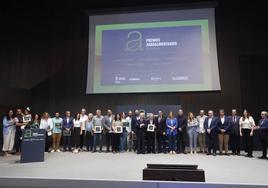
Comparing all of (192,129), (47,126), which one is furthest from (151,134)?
Result: (47,126)

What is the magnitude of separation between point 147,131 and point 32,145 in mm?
3305

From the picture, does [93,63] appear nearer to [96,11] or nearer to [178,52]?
[96,11]

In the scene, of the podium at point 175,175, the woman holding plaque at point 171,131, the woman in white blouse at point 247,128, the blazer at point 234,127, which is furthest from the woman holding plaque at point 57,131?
A: the podium at point 175,175

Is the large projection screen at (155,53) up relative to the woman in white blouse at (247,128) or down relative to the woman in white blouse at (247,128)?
up

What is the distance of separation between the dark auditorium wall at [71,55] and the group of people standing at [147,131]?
56.9 inches

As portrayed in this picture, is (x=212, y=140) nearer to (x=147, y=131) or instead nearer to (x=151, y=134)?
(x=151, y=134)

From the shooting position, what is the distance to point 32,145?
5.86 metres

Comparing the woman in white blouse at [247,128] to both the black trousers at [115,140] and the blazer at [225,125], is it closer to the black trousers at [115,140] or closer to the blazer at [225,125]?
the blazer at [225,125]

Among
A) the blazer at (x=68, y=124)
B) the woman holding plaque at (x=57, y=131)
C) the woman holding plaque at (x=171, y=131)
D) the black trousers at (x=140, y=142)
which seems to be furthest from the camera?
the blazer at (x=68, y=124)

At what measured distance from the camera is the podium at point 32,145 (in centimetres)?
577

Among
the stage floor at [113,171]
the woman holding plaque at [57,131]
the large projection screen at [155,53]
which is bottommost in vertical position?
the stage floor at [113,171]

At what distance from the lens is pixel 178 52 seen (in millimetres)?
9086

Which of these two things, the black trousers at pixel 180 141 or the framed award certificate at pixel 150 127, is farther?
the black trousers at pixel 180 141

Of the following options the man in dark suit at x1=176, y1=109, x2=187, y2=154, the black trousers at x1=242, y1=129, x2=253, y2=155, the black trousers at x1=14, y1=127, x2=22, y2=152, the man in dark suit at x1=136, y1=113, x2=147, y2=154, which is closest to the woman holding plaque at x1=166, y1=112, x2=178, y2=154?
the man in dark suit at x1=176, y1=109, x2=187, y2=154
